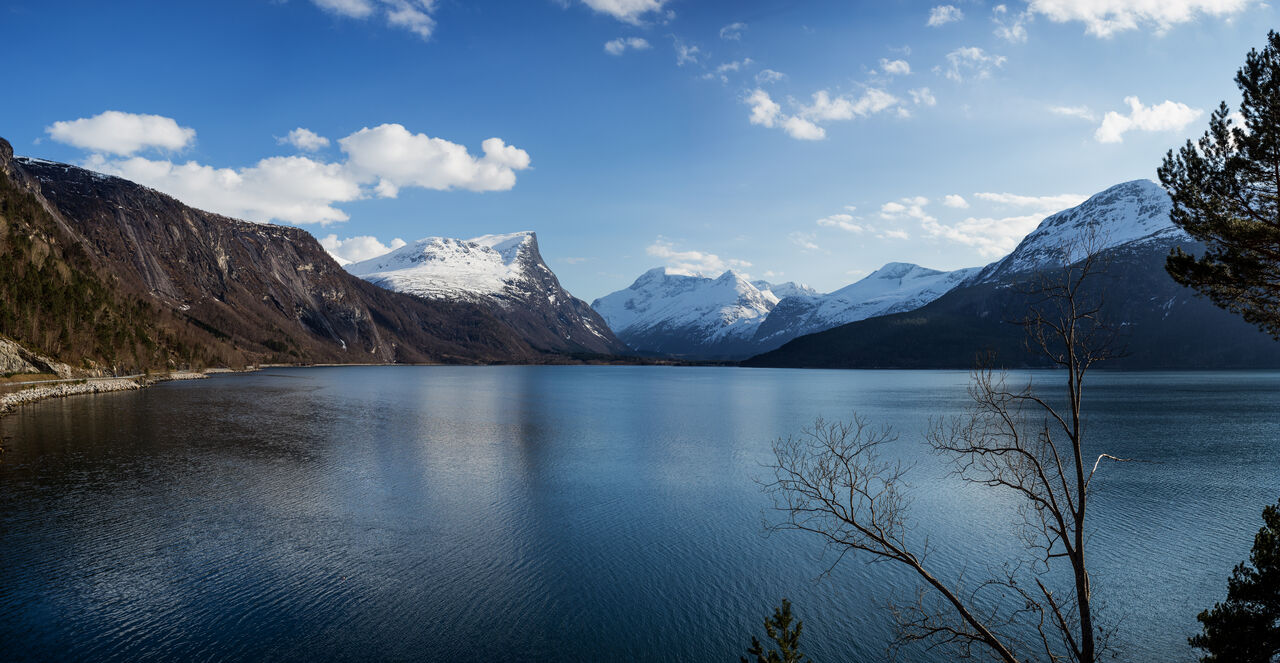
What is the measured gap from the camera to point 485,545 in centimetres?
2975

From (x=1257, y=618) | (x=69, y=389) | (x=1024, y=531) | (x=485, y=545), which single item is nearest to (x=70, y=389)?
(x=69, y=389)

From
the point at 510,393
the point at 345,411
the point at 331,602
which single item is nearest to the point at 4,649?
the point at 331,602

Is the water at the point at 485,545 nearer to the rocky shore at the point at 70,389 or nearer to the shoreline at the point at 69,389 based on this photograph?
the shoreline at the point at 69,389

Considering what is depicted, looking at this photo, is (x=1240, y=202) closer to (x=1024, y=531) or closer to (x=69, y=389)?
(x=1024, y=531)

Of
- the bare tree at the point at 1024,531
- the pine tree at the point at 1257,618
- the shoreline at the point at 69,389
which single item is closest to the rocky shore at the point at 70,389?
the shoreline at the point at 69,389

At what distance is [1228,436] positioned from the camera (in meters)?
61.2

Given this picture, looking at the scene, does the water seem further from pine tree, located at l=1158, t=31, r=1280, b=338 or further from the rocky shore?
the rocky shore

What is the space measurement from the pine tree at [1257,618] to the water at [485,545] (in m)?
6.42

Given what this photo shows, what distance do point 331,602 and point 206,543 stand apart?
10315 mm

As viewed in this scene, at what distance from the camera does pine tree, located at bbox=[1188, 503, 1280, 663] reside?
1412cm

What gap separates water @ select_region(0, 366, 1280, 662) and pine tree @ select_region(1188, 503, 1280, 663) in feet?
21.1

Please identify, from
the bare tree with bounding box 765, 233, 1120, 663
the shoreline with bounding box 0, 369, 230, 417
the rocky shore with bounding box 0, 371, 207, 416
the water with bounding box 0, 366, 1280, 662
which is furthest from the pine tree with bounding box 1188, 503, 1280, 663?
the rocky shore with bounding box 0, 371, 207, 416

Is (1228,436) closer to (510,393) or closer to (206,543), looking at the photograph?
(206,543)

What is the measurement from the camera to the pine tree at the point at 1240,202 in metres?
15.9
